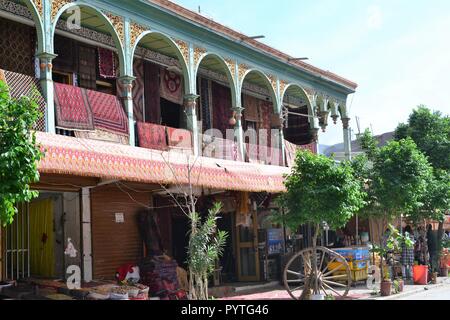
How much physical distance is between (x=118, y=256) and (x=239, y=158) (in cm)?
428

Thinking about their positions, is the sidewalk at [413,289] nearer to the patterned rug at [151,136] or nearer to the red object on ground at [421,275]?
the red object on ground at [421,275]

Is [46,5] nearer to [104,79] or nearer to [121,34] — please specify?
[121,34]

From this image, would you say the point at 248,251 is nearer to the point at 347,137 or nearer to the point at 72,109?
the point at 347,137

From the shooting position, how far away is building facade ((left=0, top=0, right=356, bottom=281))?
438 inches

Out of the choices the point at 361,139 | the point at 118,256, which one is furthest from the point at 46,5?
the point at 361,139

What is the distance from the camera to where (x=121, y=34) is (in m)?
12.5

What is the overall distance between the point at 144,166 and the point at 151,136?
5.69 feet

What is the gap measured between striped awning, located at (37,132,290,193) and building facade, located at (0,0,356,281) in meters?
0.03

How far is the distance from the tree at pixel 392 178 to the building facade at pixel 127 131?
→ 94.8 inches

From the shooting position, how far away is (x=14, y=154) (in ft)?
21.3

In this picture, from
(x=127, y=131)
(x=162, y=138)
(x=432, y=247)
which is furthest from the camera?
(x=432, y=247)

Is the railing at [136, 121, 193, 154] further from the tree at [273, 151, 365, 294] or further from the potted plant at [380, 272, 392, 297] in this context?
the potted plant at [380, 272, 392, 297]

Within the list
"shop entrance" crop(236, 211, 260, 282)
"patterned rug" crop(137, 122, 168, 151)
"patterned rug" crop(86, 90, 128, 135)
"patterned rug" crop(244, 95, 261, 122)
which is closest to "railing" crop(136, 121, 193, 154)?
"patterned rug" crop(137, 122, 168, 151)

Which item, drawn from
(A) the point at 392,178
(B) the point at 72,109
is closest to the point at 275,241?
(A) the point at 392,178
